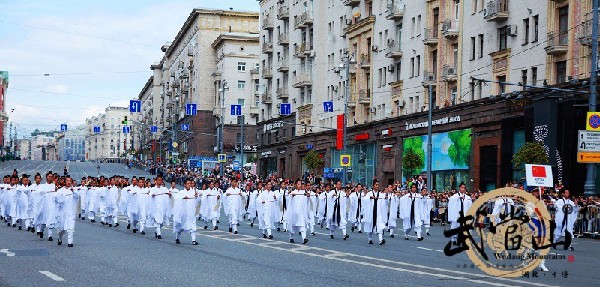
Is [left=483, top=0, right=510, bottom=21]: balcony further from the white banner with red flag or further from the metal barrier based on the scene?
the white banner with red flag

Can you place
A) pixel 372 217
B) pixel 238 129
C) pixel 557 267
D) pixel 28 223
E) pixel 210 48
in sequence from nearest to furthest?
pixel 557 267 < pixel 372 217 < pixel 28 223 < pixel 238 129 < pixel 210 48

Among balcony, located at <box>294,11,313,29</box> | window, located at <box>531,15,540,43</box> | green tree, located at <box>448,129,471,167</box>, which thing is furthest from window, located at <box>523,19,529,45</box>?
balcony, located at <box>294,11,313,29</box>

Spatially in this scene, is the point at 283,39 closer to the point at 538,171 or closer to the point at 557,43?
the point at 557,43

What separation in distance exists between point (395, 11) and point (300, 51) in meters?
21.9

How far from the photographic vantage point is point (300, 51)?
3228 inches

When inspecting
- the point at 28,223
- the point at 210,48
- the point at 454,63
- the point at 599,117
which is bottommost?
the point at 28,223

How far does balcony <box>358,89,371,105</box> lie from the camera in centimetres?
6725

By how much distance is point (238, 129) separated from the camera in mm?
114250

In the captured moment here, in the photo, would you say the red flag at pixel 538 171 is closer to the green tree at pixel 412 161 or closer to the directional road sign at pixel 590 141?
the directional road sign at pixel 590 141

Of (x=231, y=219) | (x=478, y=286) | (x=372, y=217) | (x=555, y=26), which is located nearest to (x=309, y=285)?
(x=478, y=286)

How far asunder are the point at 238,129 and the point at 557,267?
9479 centimetres

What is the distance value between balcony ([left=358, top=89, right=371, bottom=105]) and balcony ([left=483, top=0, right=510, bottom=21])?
19.4m

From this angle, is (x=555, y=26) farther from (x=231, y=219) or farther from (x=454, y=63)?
(x=231, y=219)

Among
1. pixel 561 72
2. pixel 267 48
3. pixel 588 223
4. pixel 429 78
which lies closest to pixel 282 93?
pixel 267 48
